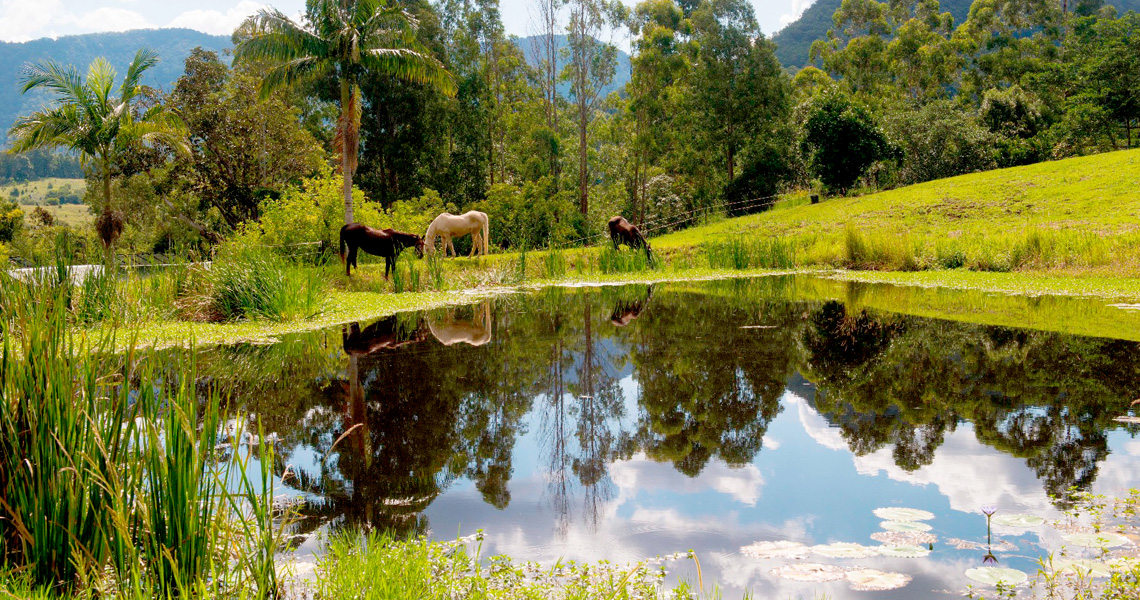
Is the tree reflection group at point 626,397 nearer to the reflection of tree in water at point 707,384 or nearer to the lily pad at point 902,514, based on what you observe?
the reflection of tree in water at point 707,384

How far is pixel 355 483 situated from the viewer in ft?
15.4

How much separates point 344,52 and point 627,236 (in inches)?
393

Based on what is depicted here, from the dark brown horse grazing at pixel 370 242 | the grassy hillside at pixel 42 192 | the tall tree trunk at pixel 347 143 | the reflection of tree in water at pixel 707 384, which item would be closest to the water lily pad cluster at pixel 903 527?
the reflection of tree in water at pixel 707 384

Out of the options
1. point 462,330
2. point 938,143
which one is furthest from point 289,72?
point 938,143

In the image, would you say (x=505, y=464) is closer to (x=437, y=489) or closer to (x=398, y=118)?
(x=437, y=489)

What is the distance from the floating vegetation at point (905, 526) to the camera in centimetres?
386

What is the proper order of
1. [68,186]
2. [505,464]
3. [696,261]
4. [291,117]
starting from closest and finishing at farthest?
[505,464] → [696,261] → [291,117] → [68,186]

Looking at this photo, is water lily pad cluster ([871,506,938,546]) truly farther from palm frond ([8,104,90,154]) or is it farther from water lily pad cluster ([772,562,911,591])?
palm frond ([8,104,90,154])

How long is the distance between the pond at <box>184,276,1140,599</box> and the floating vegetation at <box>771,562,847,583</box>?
17 millimetres

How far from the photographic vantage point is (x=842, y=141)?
31.2 m

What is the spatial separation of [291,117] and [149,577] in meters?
33.1

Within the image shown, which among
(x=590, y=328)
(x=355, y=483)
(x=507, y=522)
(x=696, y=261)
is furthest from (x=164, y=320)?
(x=696, y=261)

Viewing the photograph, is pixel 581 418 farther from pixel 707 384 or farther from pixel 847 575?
pixel 847 575

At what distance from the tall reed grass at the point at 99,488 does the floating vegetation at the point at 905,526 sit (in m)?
2.93
